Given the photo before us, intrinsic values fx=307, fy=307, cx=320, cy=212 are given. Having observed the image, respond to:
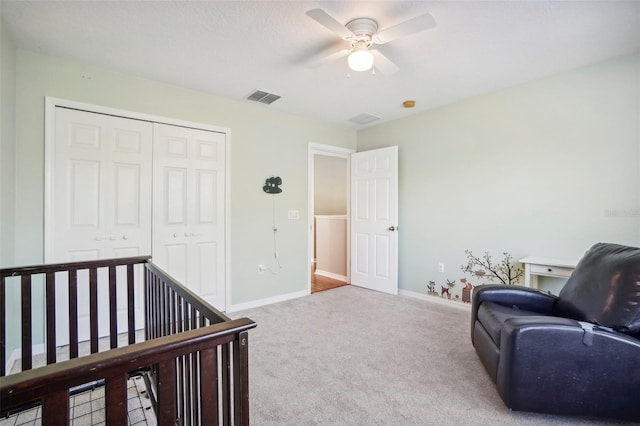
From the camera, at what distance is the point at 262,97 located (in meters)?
3.47

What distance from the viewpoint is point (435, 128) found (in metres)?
3.86

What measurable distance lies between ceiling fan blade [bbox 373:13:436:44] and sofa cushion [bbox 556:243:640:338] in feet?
5.82

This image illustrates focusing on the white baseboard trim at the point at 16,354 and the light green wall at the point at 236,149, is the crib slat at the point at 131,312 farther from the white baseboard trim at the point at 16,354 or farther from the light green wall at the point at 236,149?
the light green wall at the point at 236,149

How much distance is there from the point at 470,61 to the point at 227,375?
290 cm

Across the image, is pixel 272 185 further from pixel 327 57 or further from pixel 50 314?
pixel 50 314

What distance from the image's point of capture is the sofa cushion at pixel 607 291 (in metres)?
1.63

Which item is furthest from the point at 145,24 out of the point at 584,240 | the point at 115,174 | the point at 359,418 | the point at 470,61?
the point at 584,240

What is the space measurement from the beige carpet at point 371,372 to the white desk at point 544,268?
746 millimetres

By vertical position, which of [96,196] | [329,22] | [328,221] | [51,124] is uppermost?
[329,22]

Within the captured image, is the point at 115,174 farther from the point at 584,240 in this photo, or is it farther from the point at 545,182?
the point at 584,240

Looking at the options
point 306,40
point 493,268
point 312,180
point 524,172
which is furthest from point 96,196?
point 524,172

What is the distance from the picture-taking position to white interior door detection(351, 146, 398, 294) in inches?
163

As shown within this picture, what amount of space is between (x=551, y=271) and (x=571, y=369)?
1358 mm

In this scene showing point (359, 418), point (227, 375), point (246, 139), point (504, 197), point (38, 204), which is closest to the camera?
point (227, 375)
